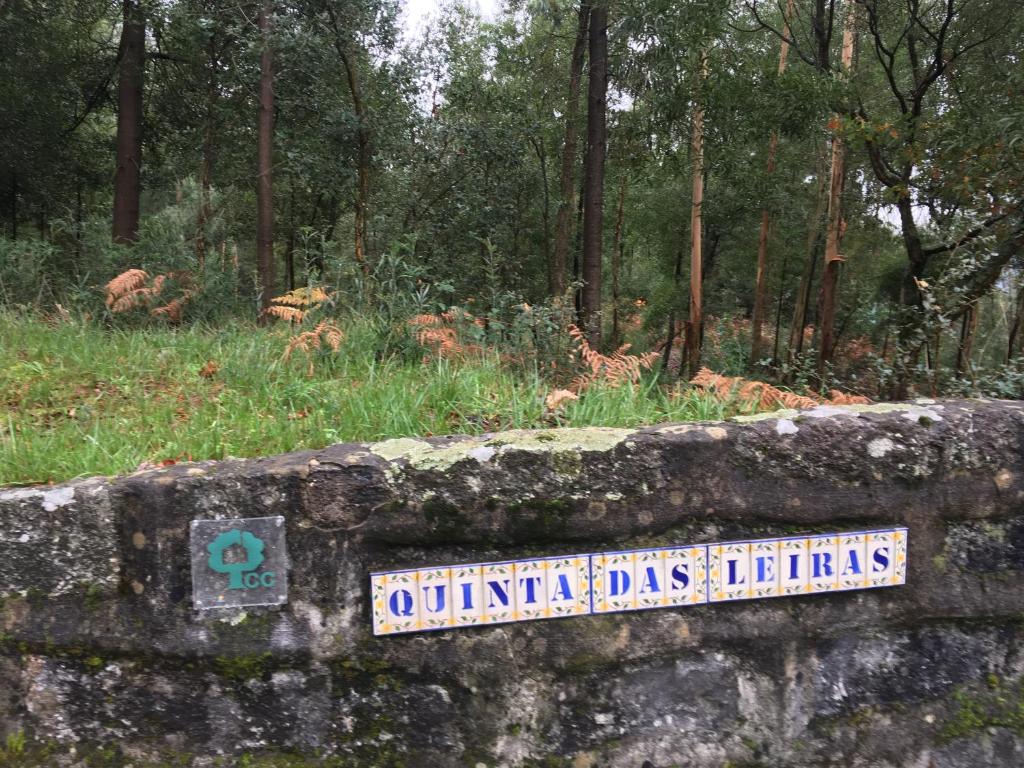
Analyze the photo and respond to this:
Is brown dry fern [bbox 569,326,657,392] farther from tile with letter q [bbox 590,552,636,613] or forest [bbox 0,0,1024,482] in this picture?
tile with letter q [bbox 590,552,636,613]

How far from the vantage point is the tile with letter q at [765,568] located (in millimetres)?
2391

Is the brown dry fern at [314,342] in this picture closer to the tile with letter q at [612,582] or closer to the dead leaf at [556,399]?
the dead leaf at [556,399]

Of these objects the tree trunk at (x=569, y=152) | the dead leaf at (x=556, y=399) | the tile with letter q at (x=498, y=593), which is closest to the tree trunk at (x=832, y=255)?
the tree trunk at (x=569, y=152)

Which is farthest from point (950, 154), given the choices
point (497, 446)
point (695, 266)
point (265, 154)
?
point (695, 266)

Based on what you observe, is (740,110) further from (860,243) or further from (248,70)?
(860,243)

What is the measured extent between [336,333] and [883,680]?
326 cm

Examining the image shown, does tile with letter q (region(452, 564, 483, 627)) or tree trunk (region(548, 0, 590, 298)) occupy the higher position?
tree trunk (region(548, 0, 590, 298))

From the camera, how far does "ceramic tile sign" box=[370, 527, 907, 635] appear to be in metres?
2.23

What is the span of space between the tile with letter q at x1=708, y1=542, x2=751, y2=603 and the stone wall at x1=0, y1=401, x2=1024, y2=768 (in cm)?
5

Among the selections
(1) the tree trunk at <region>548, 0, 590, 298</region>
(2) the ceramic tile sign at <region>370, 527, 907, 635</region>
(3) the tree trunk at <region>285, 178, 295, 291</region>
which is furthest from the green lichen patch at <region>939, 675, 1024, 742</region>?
(3) the tree trunk at <region>285, 178, 295, 291</region>

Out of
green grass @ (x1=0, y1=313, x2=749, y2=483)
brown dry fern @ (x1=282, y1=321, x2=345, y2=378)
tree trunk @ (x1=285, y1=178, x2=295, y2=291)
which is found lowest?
green grass @ (x1=0, y1=313, x2=749, y2=483)

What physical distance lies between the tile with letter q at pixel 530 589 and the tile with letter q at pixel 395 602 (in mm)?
320

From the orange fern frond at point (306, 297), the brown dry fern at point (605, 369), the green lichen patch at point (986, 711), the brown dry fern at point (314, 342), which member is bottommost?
the green lichen patch at point (986, 711)

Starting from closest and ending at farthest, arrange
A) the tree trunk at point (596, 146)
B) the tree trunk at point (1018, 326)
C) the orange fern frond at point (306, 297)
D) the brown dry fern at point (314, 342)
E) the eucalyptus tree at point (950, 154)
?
the brown dry fern at point (314, 342) → the orange fern frond at point (306, 297) → the eucalyptus tree at point (950, 154) → the tree trunk at point (596, 146) → the tree trunk at point (1018, 326)
